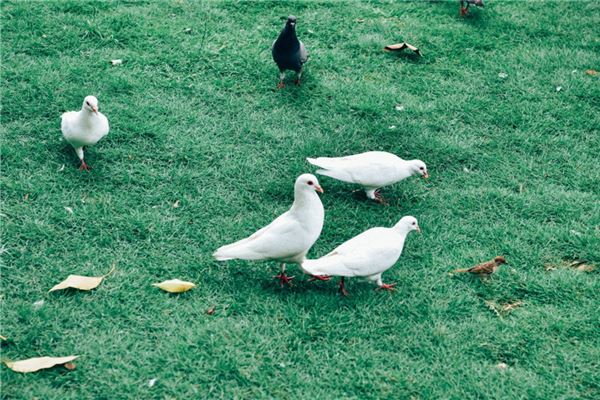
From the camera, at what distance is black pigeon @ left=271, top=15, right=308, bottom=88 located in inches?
212

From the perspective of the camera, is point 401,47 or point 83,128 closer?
point 83,128

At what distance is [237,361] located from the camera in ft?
10.9

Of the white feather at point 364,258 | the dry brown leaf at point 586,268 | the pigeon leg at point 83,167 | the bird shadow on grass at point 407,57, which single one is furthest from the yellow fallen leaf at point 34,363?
the bird shadow on grass at point 407,57

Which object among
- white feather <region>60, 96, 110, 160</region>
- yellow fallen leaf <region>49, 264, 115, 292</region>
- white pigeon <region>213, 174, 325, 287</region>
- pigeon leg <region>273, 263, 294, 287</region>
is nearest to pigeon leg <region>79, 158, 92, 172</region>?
white feather <region>60, 96, 110, 160</region>

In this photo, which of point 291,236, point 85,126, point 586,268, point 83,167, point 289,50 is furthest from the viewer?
point 289,50

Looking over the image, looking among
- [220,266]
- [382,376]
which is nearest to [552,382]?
[382,376]

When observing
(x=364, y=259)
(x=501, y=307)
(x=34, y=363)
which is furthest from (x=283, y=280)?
(x=34, y=363)

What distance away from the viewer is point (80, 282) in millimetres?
3695

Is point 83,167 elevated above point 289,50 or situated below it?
below

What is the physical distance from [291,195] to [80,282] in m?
1.48

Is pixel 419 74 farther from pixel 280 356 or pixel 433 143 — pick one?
pixel 280 356

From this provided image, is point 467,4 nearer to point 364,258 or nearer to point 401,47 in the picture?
point 401,47

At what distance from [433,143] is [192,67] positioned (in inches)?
83.8

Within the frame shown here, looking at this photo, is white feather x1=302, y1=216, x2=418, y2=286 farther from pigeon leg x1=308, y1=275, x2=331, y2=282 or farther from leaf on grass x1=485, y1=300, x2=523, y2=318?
leaf on grass x1=485, y1=300, x2=523, y2=318
